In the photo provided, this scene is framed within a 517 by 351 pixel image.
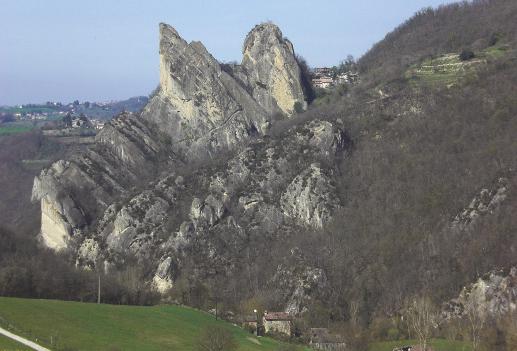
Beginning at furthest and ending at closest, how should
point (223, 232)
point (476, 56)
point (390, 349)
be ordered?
1. point (476, 56)
2. point (223, 232)
3. point (390, 349)

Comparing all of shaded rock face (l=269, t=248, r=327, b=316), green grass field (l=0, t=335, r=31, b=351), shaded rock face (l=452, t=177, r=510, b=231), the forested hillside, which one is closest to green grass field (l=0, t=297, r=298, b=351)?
green grass field (l=0, t=335, r=31, b=351)

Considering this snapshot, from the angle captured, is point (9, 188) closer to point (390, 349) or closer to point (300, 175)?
point (300, 175)

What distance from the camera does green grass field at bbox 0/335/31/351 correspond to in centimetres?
4649

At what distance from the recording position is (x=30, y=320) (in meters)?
56.8

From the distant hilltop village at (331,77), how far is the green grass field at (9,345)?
10043cm

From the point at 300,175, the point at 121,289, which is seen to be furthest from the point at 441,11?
the point at 121,289

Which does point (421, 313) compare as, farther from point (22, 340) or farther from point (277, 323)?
point (22, 340)

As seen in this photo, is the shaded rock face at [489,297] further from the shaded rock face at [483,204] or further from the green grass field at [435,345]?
the shaded rock face at [483,204]

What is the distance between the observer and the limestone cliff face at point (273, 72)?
13500cm

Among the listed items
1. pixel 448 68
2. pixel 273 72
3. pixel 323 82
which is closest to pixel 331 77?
pixel 323 82

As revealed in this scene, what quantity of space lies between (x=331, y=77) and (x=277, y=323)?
89.1 metres

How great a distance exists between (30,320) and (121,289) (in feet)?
84.1

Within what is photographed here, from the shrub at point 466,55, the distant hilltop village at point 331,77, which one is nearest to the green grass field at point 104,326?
the shrub at point 466,55

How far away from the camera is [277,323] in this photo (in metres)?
78.6
